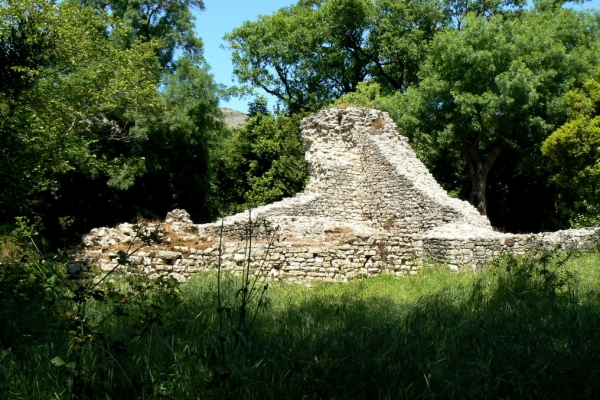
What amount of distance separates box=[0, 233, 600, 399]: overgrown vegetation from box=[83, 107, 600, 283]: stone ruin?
2.50 feet

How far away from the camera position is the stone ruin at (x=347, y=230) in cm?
1025

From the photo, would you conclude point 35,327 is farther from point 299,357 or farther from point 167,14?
point 167,14

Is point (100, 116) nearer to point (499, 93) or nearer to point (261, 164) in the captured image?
point (261, 164)

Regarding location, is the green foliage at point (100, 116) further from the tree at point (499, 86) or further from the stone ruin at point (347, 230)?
the tree at point (499, 86)

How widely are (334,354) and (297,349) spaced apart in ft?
1.05

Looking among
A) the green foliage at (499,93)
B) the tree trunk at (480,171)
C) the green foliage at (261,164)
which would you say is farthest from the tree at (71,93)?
the tree trunk at (480,171)

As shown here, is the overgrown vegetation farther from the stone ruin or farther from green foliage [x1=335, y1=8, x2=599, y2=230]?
green foliage [x1=335, y1=8, x2=599, y2=230]

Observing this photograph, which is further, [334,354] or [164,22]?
[164,22]

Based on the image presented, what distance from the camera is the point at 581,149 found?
62.9 feet

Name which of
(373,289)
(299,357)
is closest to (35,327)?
(299,357)

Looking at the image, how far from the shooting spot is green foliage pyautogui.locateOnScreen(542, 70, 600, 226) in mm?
19078

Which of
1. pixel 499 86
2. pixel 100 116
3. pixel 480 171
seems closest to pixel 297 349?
pixel 100 116

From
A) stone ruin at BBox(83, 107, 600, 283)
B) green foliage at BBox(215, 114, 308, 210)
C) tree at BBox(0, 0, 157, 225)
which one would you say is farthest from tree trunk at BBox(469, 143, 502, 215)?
tree at BBox(0, 0, 157, 225)

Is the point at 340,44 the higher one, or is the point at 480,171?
the point at 340,44
